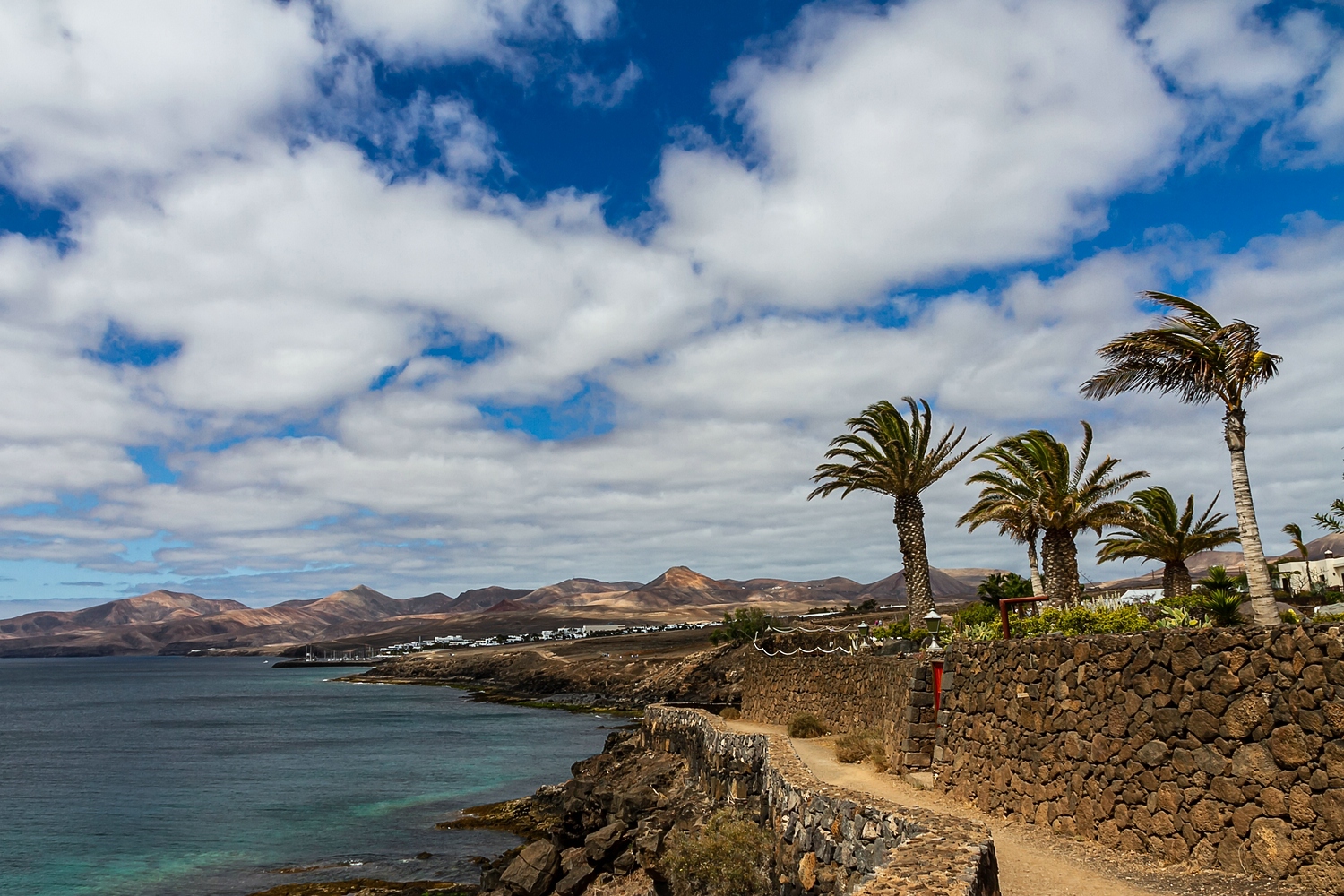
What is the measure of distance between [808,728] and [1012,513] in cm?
1037

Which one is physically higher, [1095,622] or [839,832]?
[1095,622]

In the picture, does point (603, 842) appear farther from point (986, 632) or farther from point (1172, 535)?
point (1172, 535)

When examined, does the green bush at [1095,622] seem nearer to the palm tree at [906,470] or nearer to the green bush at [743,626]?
the palm tree at [906,470]

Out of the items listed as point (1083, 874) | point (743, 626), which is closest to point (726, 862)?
point (1083, 874)

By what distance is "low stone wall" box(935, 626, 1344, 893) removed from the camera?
827 centimetres

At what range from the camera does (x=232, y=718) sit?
260 feet

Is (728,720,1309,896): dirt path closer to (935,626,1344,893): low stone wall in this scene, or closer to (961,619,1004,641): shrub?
(935,626,1344,893): low stone wall

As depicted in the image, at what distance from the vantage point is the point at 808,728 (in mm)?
24531

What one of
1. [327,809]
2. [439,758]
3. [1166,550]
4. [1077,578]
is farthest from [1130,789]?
[439,758]

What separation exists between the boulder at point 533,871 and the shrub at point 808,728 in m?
7.30

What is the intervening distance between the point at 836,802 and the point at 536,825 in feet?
72.0

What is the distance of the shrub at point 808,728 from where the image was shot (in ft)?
80.3

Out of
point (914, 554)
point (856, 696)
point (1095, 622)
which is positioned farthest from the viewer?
point (914, 554)

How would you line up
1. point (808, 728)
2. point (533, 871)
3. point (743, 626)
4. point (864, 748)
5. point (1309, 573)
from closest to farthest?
point (864, 748)
point (533, 871)
point (808, 728)
point (1309, 573)
point (743, 626)
